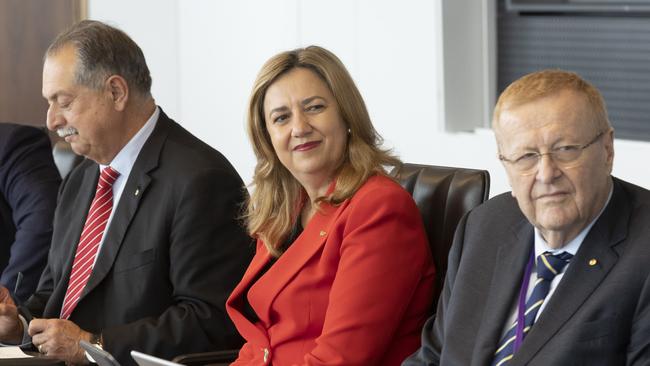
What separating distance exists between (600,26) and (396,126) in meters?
1.07

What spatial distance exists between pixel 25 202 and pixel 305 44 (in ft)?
5.88

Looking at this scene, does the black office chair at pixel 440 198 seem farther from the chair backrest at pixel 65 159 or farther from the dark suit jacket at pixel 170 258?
the chair backrest at pixel 65 159

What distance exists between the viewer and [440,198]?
2965 mm

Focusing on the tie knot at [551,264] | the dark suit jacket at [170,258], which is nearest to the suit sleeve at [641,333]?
the tie knot at [551,264]

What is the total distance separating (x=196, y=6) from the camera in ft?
22.5

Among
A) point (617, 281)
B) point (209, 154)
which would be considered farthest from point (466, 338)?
point (209, 154)

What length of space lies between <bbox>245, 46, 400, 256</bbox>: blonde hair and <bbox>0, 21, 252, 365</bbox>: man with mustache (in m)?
0.17

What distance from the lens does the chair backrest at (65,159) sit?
475 cm

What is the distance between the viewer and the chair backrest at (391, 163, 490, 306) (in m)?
2.89

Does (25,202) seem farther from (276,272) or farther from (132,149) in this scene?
(276,272)

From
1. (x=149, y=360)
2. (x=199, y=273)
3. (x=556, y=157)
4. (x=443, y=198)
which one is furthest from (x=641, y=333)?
(x=199, y=273)

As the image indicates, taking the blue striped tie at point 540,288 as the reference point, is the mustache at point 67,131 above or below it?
above

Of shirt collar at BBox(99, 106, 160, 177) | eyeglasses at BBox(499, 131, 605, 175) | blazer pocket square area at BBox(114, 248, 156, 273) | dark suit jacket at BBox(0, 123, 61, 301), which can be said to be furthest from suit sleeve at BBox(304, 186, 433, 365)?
dark suit jacket at BBox(0, 123, 61, 301)

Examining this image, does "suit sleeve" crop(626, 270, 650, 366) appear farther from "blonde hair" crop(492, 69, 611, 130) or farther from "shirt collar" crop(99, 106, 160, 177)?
"shirt collar" crop(99, 106, 160, 177)
